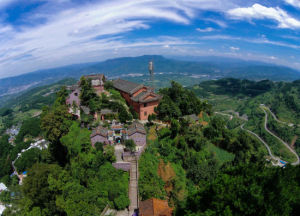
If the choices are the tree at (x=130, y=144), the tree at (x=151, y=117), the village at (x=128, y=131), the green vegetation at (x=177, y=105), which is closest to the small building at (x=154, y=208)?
the village at (x=128, y=131)

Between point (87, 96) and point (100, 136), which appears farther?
point (87, 96)

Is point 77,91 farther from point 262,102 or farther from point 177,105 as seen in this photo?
point 262,102

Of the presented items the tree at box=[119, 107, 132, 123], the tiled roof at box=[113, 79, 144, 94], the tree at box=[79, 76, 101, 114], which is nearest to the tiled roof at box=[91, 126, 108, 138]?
the tree at box=[119, 107, 132, 123]

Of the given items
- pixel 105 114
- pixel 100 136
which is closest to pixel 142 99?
pixel 105 114

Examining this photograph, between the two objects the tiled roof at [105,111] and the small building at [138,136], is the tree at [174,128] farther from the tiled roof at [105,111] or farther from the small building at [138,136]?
the tiled roof at [105,111]

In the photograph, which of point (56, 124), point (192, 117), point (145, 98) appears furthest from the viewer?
point (192, 117)

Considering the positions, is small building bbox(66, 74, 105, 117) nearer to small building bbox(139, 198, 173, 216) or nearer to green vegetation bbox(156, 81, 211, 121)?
green vegetation bbox(156, 81, 211, 121)
